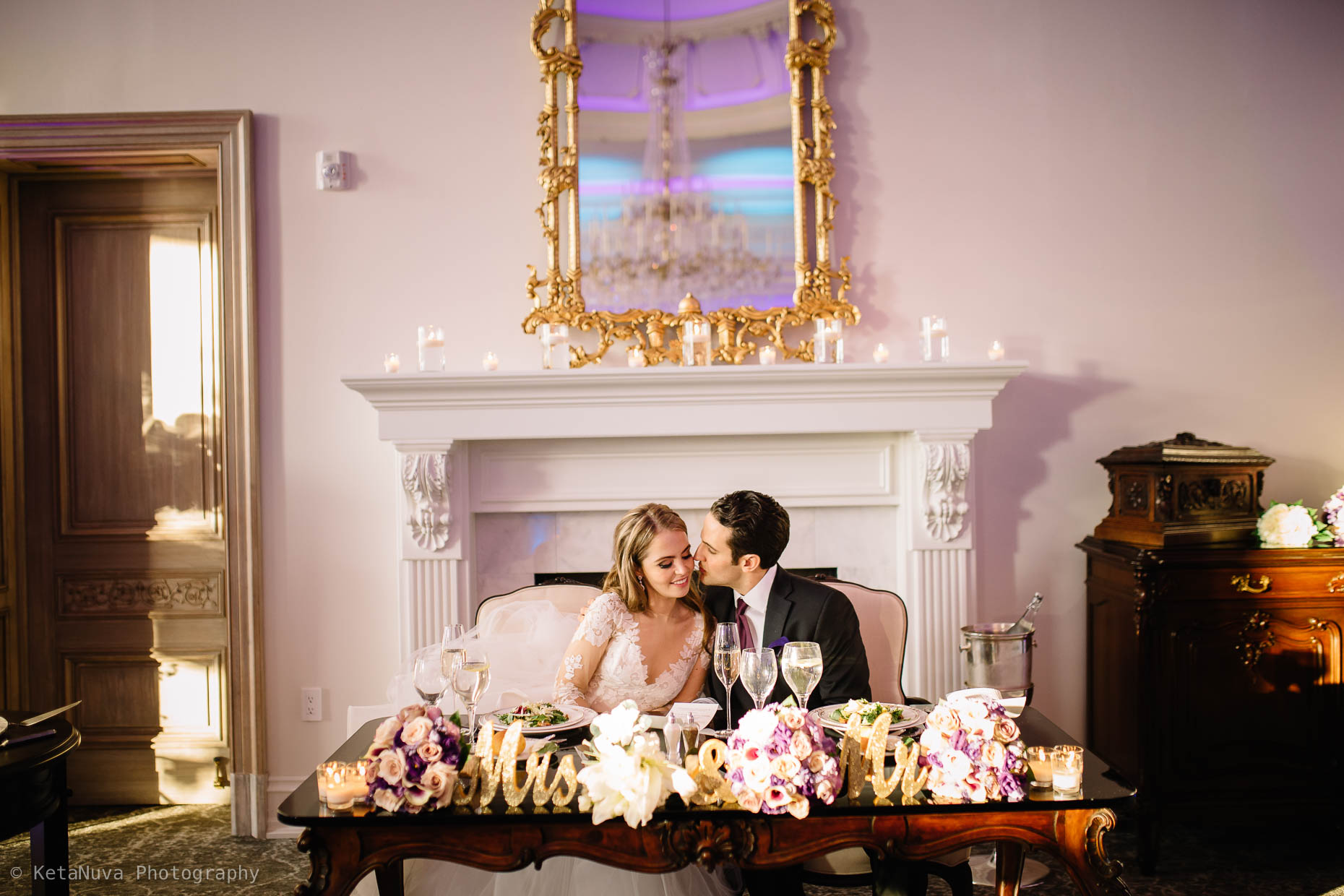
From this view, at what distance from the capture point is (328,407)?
332 centimetres

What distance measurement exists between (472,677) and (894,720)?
0.86 meters

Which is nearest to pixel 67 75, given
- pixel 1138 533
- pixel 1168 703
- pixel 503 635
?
pixel 503 635

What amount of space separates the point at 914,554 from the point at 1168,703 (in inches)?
35.4

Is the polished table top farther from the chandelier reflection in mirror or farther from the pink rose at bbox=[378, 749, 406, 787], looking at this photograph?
the chandelier reflection in mirror

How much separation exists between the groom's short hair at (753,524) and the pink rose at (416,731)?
3.17ft

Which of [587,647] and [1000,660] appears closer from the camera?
[587,647]

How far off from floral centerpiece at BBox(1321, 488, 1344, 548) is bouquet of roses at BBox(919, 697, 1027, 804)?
2001 millimetres

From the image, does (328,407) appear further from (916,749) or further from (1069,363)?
(1069,363)

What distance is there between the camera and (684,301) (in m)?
3.29

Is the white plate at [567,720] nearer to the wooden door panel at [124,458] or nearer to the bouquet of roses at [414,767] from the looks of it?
the bouquet of roses at [414,767]

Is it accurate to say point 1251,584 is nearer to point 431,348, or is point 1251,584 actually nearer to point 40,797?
point 431,348

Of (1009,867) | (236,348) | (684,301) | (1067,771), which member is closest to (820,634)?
(1009,867)

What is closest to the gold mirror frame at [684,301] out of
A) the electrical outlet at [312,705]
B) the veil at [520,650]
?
the veil at [520,650]

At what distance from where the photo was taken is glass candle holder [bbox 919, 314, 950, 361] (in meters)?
3.18
